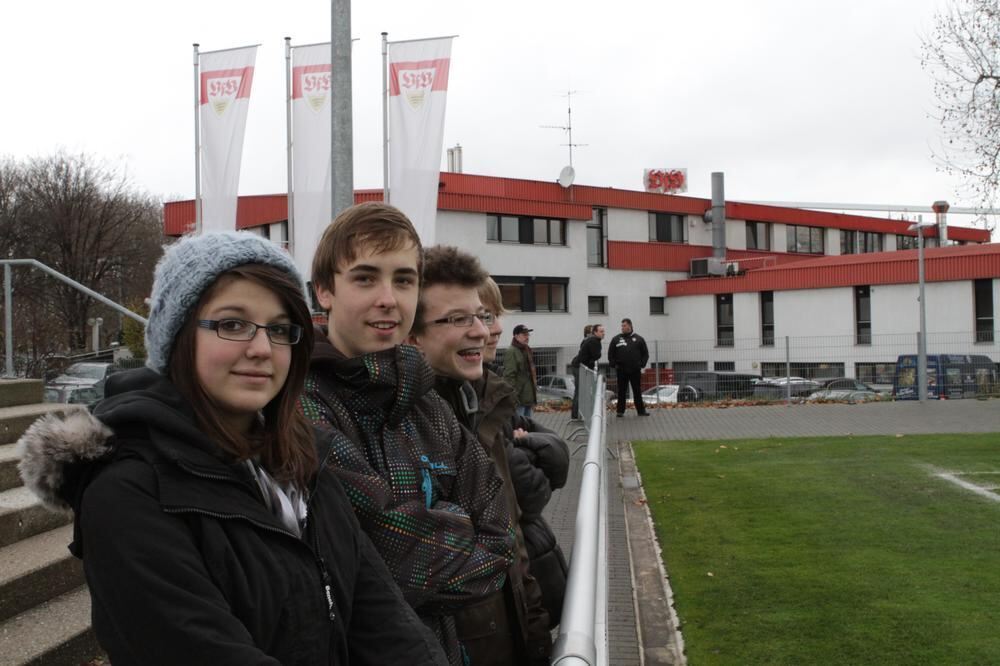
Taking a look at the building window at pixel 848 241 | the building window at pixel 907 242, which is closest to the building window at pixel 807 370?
the building window at pixel 848 241

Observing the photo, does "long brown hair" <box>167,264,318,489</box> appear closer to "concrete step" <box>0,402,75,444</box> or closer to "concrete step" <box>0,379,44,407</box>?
"concrete step" <box>0,402,75,444</box>

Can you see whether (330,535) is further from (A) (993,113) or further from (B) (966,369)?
(B) (966,369)

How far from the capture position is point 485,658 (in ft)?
7.47

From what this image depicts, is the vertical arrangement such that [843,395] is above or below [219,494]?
below

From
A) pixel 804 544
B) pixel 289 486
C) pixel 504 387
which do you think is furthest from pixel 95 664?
pixel 804 544

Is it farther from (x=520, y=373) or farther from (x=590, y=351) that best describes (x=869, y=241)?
(x=520, y=373)

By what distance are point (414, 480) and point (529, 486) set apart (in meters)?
0.97

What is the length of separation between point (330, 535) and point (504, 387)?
123 centimetres

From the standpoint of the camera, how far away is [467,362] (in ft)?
8.80

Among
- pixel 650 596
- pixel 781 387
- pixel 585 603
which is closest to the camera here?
pixel 585 603

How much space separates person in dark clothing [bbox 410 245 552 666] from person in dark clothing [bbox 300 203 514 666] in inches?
10.7

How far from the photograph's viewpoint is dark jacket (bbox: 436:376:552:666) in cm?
226

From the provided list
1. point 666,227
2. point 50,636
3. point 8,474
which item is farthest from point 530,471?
point 666,227

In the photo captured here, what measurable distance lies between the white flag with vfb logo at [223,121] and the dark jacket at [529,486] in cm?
1503
